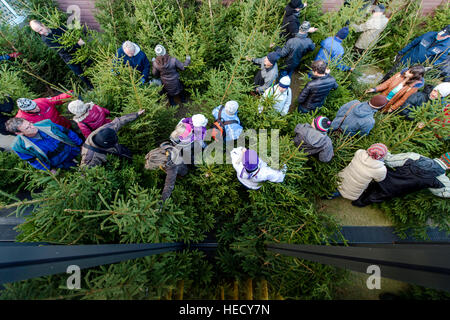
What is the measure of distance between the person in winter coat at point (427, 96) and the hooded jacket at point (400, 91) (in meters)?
0.14

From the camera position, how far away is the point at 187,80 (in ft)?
17.4

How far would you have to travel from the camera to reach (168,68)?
181 inches

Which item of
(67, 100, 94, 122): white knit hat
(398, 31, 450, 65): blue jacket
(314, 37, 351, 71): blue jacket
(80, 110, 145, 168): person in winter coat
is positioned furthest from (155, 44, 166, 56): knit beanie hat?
(398, 31, 450, 65): blue jacket

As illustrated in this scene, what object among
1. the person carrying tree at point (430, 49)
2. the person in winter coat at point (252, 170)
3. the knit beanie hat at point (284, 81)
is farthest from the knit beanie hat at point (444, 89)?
the person in winter coat at point (252, 170)

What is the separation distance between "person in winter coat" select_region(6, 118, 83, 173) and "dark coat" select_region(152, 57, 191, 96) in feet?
7.69

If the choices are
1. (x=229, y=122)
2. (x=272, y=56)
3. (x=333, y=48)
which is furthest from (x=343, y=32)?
(x=229, y=122)

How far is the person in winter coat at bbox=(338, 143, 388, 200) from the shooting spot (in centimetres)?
333

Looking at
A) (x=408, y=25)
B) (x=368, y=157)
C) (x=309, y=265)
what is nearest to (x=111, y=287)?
(x=309, y=265)

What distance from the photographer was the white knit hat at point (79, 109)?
11.6 feet

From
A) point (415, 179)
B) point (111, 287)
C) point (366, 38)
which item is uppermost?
point (366, 38)

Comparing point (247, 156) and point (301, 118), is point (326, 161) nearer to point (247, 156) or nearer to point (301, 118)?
point (301, 118)

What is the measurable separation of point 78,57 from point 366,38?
27.2 ft

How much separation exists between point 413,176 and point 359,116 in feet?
4.57

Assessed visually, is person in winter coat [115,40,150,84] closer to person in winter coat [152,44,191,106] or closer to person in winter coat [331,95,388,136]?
person in winter coat [152,44,191,106]
